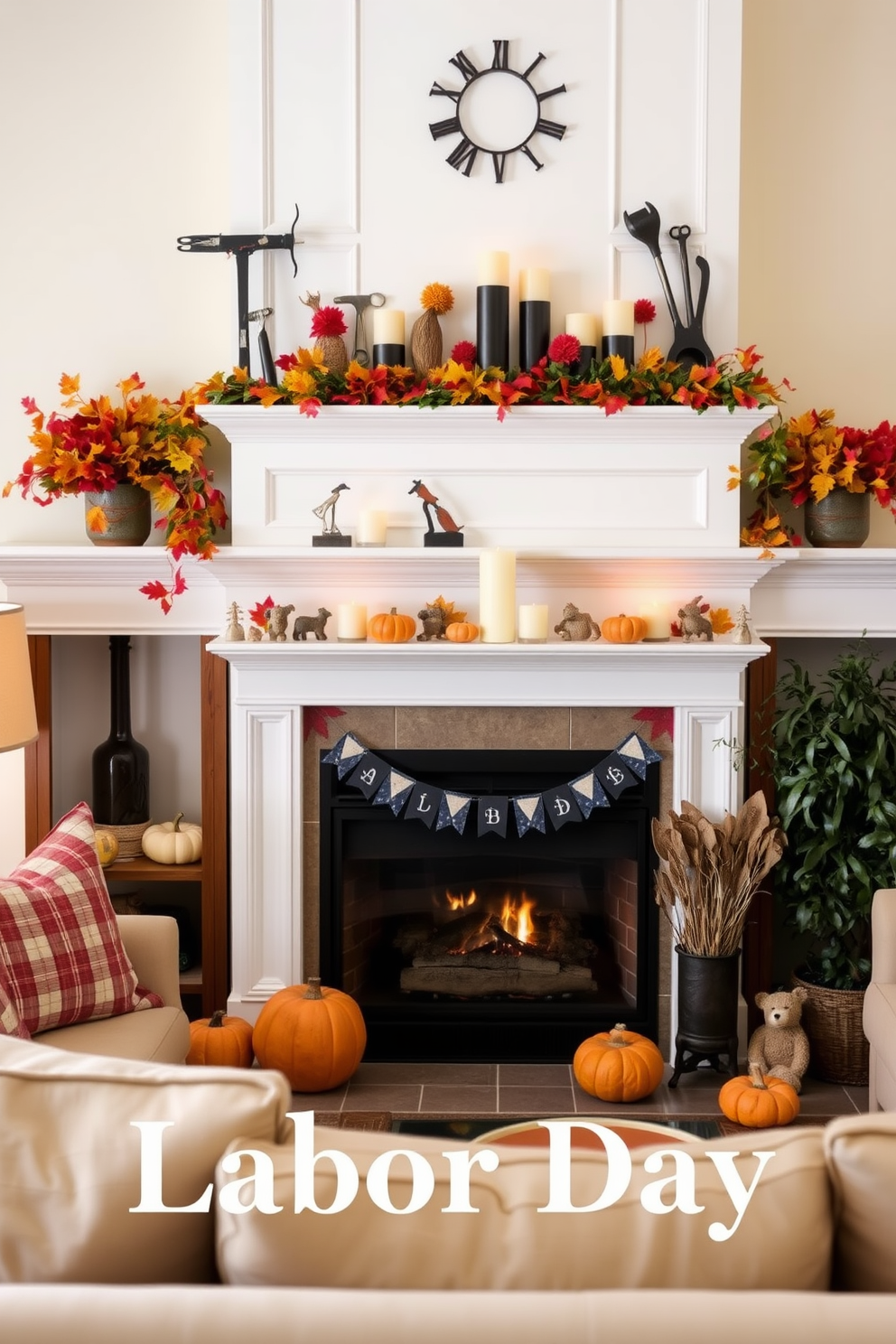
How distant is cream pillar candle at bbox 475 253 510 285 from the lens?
318 centimetres

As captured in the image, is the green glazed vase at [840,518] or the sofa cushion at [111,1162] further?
the green glazed vase at [840,518]

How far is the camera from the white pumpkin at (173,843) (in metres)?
3.50

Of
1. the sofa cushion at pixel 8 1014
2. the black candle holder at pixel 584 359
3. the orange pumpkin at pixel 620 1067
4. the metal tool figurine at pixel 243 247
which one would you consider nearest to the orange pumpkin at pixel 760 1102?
the orange pumpkin at pixel 620 1067

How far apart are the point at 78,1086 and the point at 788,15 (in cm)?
345

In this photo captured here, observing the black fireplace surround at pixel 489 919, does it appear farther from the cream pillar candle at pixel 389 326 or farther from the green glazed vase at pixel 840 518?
the cream pillar candle at pixel 389 326

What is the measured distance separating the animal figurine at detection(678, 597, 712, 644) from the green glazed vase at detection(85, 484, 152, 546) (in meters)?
1.52

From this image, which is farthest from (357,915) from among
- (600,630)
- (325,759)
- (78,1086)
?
(78,1086)

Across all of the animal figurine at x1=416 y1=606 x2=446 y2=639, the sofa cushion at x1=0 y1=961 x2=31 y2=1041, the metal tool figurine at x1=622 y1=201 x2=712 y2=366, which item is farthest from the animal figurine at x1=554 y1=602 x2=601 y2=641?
the sofa cushion at x1=0 y1=961 x2=31 y2=1041

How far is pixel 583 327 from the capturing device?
3229 millimetres

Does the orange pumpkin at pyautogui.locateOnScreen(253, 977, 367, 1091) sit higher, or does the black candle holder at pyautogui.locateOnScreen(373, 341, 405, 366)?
the black candle holder at pyautogui.locateOnScreen(373, 341, 405, 366)

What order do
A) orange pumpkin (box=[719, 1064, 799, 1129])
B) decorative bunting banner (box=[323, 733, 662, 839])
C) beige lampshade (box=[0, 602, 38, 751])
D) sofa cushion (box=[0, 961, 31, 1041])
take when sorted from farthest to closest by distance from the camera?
decorative bunting banner (box=[323, 733, 662, 839]) < orange pumpkin (box=[719, 1064, 799, 1129]) < beige lampshade (box=[0, 602, 38, 751]) < sofa cushion (box=[0, 961, 31, 1041])

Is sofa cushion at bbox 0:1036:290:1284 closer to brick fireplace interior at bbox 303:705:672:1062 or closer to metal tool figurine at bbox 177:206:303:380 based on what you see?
brick fireplace interior at bbox 303:705:672:1062

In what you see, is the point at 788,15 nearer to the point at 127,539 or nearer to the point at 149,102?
the point at 149,102

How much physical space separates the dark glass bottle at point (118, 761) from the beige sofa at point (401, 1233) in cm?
243
